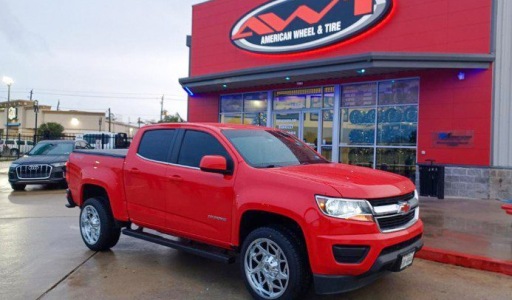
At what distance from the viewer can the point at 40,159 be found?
14180mm

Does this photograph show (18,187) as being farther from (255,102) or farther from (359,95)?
(359,95)

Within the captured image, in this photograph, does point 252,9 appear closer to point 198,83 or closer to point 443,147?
point 198,83

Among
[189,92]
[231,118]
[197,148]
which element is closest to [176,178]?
[197,148]

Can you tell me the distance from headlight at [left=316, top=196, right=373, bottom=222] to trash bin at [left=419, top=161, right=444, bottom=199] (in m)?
8.66

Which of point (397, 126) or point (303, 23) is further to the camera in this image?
point (303, 23)

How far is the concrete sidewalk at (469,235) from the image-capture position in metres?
5.85

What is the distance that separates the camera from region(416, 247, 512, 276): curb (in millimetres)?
5598

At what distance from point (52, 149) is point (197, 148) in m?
11.8

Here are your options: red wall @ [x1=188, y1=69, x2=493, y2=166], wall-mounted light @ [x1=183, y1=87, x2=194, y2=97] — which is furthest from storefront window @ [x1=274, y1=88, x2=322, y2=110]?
wall-mounted light @ [x1=183, y1=87, x2=194, y2=97]

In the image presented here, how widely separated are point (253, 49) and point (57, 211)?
9731 millimetres

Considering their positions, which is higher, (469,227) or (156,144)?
(156,144)

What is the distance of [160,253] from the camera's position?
6.54m

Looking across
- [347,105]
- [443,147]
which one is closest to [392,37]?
[347,105]

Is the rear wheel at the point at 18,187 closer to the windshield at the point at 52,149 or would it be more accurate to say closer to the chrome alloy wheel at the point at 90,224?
the windshield at the point at 52,149
